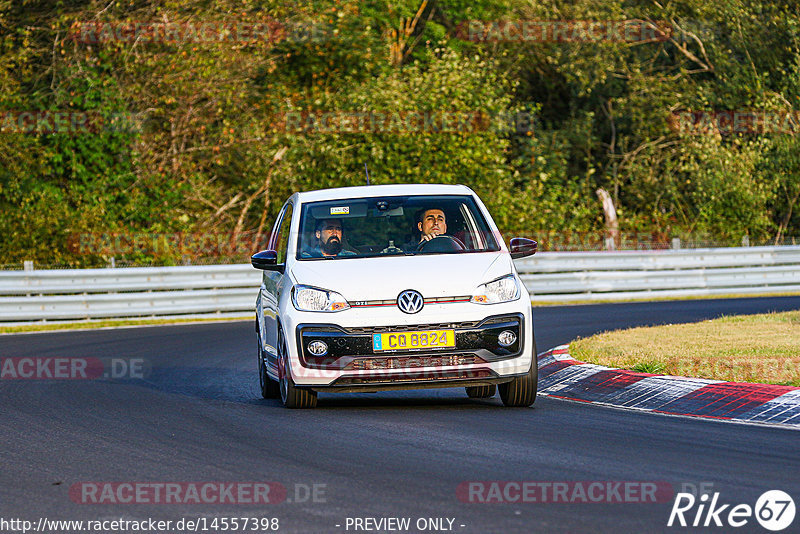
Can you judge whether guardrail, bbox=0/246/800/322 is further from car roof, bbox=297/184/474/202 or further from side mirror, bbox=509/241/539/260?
side mirror, bbox=509/241/539/260

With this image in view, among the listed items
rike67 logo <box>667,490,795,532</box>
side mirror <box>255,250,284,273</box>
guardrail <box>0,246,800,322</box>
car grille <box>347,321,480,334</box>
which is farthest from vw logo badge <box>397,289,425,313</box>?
guardrail <box>0,246,800,322</box>

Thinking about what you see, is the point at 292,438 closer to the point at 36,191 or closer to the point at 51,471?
the point at 51,471

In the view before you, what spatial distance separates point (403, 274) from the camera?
32.0 feet

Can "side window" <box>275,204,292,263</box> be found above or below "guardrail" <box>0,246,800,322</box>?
above

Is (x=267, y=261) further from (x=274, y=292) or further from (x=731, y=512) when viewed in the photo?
(x=731, y=512)

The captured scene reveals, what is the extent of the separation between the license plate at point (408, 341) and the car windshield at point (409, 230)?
3.24 feet

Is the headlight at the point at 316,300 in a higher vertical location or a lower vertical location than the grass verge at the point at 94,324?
higher

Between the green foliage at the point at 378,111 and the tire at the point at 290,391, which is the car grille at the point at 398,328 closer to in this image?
the tire at the point at 290,391

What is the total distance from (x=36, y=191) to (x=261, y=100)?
7441mm

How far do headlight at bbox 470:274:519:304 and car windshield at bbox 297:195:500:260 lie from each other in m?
0.60

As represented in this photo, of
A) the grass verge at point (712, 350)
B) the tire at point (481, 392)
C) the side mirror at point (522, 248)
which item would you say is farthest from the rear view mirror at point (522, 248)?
the grass verge at point (712, 350)

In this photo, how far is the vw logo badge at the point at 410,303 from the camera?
31.4 feet

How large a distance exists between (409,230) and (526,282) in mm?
14519

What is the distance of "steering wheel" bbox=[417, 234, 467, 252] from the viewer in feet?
34.2
